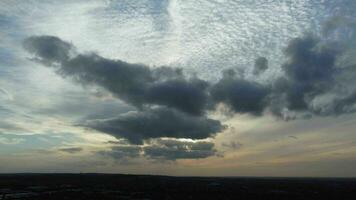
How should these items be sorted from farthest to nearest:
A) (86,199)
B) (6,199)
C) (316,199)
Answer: (316,199), (86,199), (6,199)

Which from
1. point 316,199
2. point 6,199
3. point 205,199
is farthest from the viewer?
point 316,199

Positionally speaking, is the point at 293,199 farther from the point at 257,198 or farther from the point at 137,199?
the point at 137,199

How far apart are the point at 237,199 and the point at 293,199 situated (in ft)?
41.5

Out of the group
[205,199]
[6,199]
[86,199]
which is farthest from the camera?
[205,199]

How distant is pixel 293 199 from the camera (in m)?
85.2

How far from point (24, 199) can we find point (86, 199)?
11108 millimetres

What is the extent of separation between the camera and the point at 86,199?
75250 millimetres

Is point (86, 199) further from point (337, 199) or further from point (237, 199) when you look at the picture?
point (337, 199)

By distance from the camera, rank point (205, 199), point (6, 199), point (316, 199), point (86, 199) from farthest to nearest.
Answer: point (316, 199), point (205, 199), point (86, 199), point (6, 199)

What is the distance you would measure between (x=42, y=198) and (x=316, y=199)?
57364 millimetres

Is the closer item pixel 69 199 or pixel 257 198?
pixel 69 199

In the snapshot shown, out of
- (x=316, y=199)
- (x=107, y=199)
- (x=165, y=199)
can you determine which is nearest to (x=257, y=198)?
(x=316, y=199)

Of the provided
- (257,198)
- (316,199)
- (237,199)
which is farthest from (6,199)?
(316,199)

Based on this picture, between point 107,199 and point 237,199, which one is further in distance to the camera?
point 237,199
